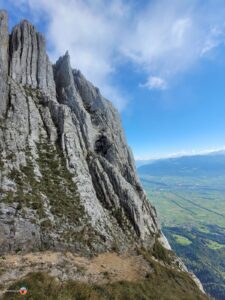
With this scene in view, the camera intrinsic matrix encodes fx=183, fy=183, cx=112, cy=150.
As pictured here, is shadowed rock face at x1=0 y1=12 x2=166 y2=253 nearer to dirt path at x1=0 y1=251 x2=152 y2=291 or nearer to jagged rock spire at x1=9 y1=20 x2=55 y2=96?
jagged rock spire at x1=9 y1=20 x2=55 y2=96

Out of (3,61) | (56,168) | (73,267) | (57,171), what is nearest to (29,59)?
(3,61)

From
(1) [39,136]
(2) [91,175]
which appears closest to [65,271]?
(2) [91,175]

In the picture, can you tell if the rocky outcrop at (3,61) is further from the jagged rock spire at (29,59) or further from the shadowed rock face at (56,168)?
the jagged rock spire at (29,59)

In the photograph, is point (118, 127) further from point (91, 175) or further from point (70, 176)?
point (70, 176)

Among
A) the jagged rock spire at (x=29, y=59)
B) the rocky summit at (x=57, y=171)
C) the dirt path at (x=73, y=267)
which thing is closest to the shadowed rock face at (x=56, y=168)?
the rocky summit at (x=57, y=171)

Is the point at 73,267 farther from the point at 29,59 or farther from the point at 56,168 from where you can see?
the point at 29,59

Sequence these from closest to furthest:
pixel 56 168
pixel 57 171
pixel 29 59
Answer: pixel 57 171 → pixel 56 168 → pixel 29 59

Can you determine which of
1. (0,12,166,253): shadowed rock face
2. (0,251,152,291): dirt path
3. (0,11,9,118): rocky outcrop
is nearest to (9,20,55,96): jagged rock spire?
(0,12,166,253): shadowed rock face
